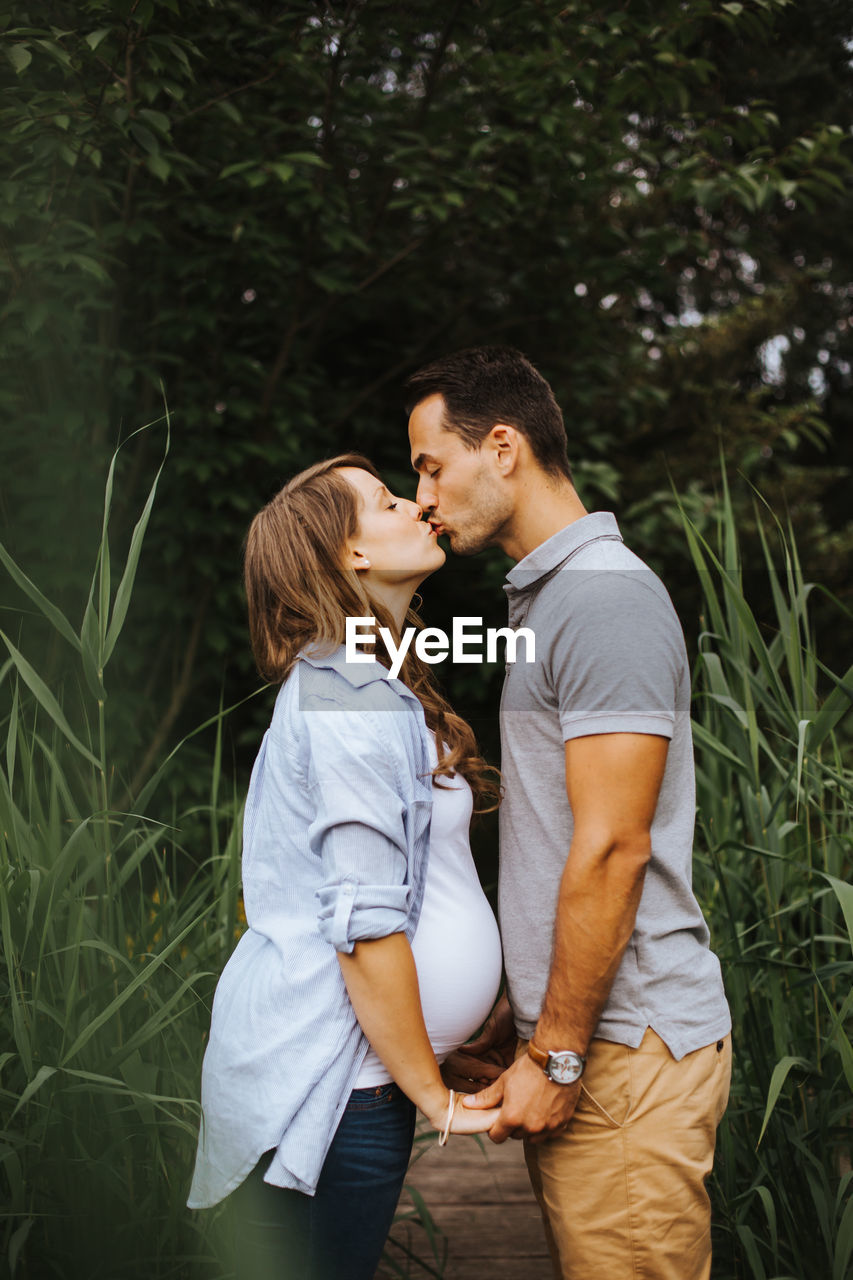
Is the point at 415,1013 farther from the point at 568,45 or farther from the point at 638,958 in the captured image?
the point at 568,45

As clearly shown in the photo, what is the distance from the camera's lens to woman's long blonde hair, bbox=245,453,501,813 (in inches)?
54.3

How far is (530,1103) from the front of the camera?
50.0 inches

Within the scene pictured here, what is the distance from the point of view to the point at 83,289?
2.86 meters

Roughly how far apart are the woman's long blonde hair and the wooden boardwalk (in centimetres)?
105

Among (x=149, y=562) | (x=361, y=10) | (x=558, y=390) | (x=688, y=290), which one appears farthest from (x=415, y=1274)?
(x=688, y=290)

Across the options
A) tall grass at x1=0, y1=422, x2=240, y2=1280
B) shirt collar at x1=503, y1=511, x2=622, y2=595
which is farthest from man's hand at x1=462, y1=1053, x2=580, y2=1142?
shirt collar at x1=503, y1=511, x2=622, y2=595

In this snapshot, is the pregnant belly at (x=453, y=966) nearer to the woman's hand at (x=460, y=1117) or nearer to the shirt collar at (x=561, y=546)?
the woman's hand at (x=460, y=1117)

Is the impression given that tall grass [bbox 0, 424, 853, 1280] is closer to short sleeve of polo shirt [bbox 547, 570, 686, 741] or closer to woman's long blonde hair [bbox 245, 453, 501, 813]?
woman's long blonde hair [bbox 245, 453, 501, 813]

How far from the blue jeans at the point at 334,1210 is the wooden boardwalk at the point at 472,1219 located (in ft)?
2.29

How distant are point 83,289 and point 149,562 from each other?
97cm

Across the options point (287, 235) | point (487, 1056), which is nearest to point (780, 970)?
point (487, 1056)

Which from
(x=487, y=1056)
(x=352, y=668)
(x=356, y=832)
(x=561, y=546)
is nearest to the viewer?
(x=356, y=832)

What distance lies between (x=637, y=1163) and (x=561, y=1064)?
0.63 feet

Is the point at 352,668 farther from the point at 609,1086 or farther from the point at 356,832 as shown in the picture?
the point at 609,1086
